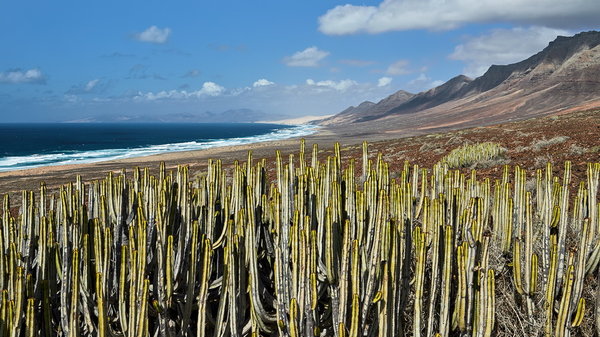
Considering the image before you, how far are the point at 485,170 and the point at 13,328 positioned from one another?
12.9m

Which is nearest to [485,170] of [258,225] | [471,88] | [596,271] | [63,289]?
[596,271]

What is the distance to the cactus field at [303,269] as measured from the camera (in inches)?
141

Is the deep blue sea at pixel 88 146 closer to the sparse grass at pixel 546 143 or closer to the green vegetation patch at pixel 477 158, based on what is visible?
the green vegetation patch at pixel 477 158

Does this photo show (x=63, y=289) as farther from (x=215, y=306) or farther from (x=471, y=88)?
(x=471, y=88)

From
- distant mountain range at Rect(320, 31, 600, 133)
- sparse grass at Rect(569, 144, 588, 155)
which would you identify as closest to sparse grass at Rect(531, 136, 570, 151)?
sparse grass at Rect(569, 144, 588, 155)

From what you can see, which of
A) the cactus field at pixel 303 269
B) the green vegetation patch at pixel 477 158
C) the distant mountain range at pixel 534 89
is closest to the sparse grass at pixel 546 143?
the green vegetation patch at pixel 477 158

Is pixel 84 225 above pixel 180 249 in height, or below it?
above

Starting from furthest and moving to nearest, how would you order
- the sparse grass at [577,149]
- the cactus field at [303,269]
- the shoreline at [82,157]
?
the shoreline at [82,157] → the sparse grass at [577,149] → the cactus field at [303,269]

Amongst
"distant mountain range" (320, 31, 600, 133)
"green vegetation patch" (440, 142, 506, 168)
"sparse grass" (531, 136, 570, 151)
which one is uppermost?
"distant mountain range" (320, 31, 600, 133)

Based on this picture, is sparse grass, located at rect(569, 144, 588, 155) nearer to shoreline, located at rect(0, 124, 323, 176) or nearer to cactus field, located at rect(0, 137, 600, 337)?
cactus field, located at rect(0, 137, 600, 337)

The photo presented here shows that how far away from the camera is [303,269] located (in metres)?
3.55

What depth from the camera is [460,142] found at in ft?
76.6

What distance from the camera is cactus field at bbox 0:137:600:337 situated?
3576mm

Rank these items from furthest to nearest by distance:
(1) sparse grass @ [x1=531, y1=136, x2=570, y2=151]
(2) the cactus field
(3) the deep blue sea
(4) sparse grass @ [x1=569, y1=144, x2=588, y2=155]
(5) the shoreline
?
(3) the deep blue sea → (5) the shoreline → (1) sparse grass @ [x1=531, y1=136, x2=570, y2=151] → (4) sparse grass @ [x1=569, y1=144, x2=588, y2=155] → (2) the cactus field
